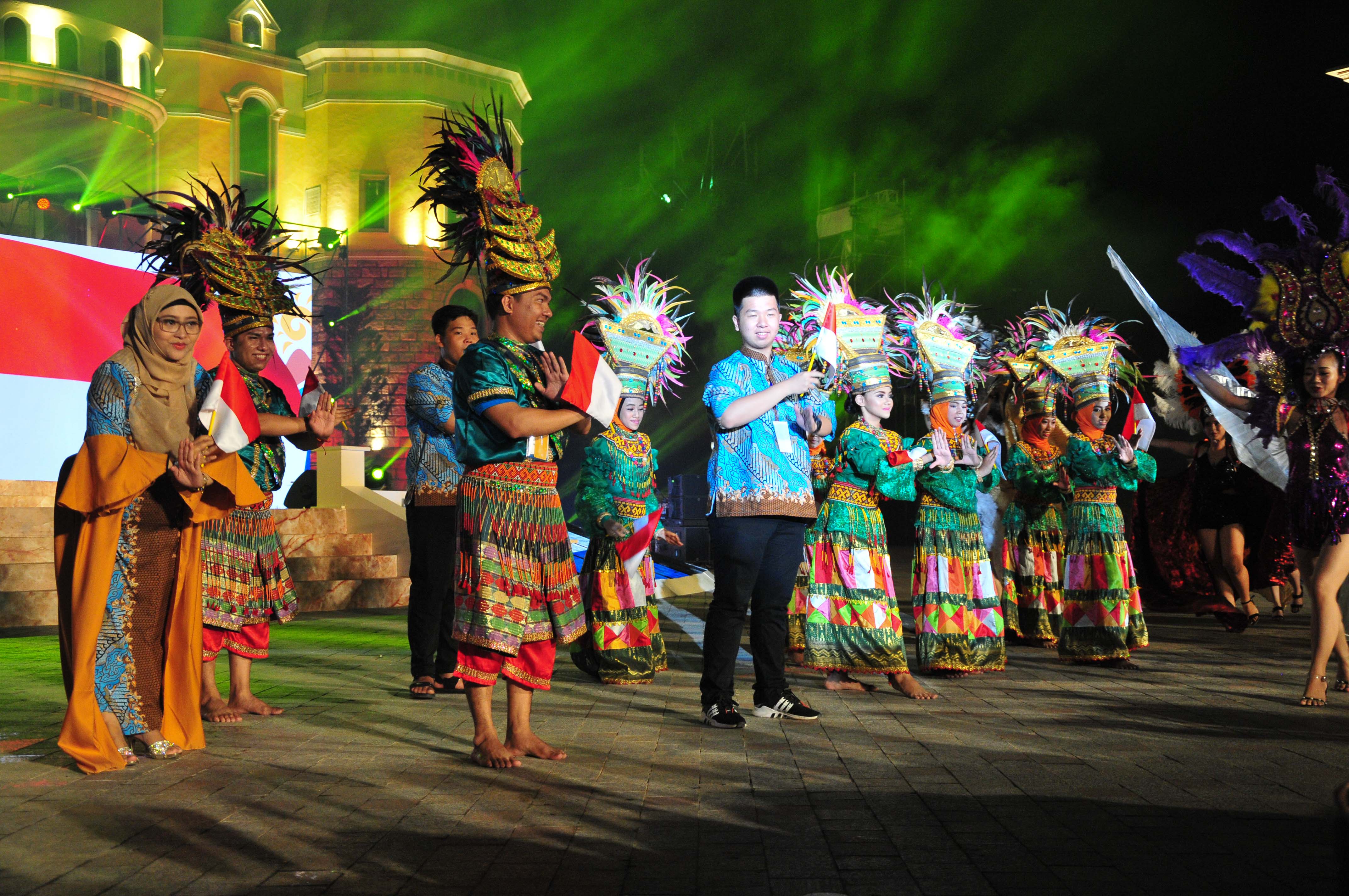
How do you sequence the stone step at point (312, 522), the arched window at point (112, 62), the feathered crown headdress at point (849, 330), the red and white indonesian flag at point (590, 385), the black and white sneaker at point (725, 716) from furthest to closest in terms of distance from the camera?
the arched window at point (112, 62)
the stone step at point (312, 522)
the feathered crown headdress at point (849, 330)
the black and white sneaker at point (725, 716)
the red and white indonesian flag at point (590, 385)

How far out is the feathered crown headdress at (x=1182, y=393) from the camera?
8.99 m

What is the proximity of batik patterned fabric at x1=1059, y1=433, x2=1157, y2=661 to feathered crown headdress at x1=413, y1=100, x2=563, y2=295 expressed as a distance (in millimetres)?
4473

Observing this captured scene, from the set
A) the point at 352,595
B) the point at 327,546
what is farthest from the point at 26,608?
the point at 327,546

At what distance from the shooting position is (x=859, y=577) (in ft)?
20.1

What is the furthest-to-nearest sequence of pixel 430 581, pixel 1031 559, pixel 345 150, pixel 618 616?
pixel 345 150
pixel 1031 559
pixel 618 616
pixel 430 581

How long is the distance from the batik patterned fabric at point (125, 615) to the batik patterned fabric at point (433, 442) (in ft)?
5.65

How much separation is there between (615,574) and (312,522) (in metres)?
7.88

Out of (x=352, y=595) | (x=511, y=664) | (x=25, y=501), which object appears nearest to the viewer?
(x=511, y=664)

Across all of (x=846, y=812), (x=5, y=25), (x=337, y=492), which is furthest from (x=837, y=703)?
(x=5, y=25)

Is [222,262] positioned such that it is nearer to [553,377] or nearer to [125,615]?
[125,615]

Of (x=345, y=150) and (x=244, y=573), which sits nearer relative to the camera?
(x=244, y=573)

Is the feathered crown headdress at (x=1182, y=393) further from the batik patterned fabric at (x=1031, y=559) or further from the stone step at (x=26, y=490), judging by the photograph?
the stone step at (x=26, y=490)

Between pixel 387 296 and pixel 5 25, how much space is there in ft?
35.4

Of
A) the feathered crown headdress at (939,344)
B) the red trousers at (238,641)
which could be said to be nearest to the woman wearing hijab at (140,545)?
the red trousers at (238,641)
